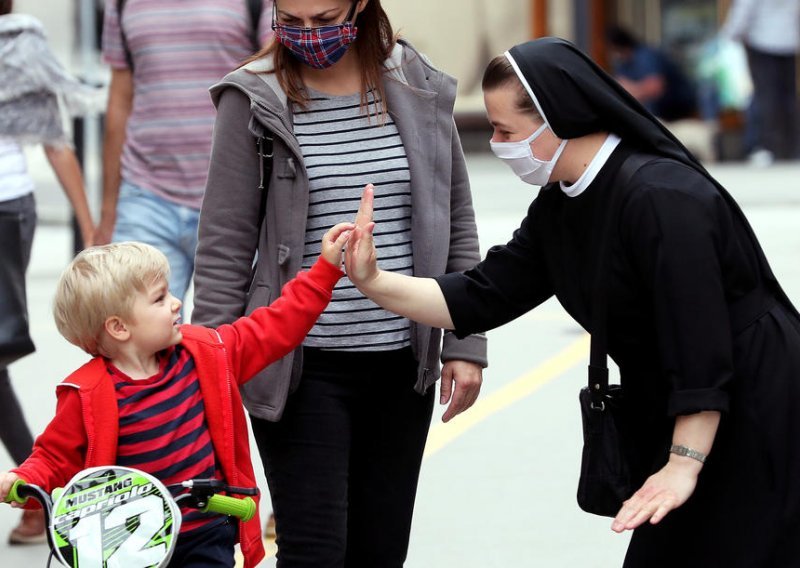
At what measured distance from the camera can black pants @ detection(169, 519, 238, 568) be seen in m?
A: 3.36

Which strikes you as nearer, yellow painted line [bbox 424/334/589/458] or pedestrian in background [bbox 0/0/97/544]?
pedestrian in background [bbox 0/0/97/544]

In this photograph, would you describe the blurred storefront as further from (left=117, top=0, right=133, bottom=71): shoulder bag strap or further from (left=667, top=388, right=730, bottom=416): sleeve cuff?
(left=667, top=388, right=730, bottom=416): sleeve cuff

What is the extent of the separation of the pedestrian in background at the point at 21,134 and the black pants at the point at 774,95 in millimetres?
10462

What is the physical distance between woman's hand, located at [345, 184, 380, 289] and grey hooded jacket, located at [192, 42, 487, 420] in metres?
0.17

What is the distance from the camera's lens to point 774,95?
593 inches

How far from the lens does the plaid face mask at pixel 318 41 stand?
3.63 meters

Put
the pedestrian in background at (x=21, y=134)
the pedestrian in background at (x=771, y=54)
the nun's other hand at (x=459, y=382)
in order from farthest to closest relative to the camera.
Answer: the pedestrian in background at (x=771, y=54) → the pedestrian in background at (x=21, y=134) → the nun's other hand at (x=459, y=382)

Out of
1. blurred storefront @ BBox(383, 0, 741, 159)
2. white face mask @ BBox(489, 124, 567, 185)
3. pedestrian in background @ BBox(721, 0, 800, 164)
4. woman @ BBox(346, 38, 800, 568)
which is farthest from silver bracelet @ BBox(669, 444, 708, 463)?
blurred storefront @ BBox(383, 0, 741, 159)

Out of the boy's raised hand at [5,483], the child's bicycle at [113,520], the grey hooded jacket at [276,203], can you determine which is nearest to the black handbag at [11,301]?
the grey hooded jacket at [276,203]

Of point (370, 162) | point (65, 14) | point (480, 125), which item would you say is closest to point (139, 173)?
point (370, 162)

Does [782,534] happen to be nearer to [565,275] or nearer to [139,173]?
[565,275]

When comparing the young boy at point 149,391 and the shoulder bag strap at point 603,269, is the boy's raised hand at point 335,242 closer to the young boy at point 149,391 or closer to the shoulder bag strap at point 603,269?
the young boy at point 149,391

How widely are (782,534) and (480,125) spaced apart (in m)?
14.6

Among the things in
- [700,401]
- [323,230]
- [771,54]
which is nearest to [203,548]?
[323,230]
